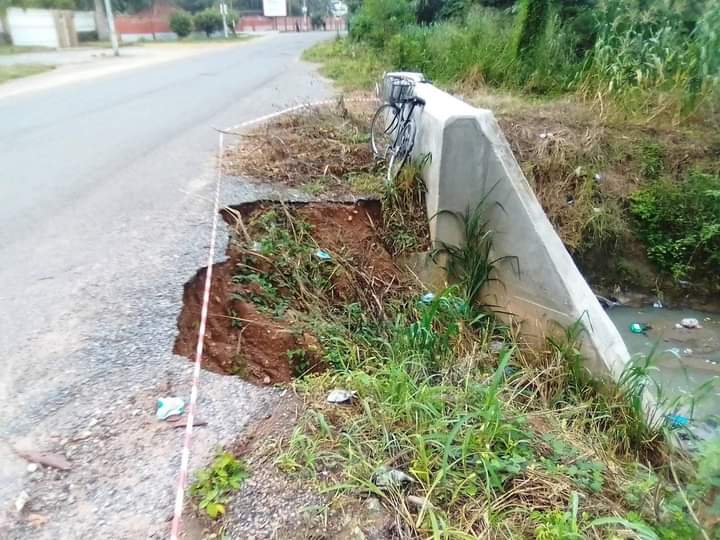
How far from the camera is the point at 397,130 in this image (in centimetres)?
589

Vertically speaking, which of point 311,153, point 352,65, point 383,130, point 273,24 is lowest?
point 311,153

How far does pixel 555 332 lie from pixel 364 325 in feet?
5.02

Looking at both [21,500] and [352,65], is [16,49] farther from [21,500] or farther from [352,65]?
[21,500]

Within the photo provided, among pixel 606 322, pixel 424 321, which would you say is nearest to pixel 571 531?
pixel 424 321

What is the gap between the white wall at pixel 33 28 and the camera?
2492cm

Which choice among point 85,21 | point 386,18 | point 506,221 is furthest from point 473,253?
point 85,21

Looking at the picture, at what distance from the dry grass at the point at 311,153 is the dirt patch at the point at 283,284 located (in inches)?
21.5

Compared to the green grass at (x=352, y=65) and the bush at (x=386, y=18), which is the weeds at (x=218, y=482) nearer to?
the green grass at (x=352, y=65)

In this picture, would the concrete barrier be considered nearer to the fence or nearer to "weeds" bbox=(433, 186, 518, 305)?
"weeds" bbox=(433, 186, 518, 305)

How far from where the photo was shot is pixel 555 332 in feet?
13.7

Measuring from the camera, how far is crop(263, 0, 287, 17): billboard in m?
47.8

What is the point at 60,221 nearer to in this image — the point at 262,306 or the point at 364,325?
the point at 262,306

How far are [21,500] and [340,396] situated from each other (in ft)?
4.76

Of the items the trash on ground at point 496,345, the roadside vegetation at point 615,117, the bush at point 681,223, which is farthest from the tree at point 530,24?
the trash on ground at point 496,345
